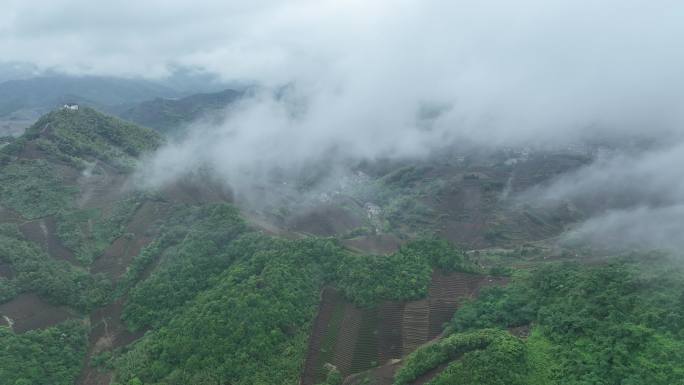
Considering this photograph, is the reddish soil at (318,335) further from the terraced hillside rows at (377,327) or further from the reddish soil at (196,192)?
the reddish soil at (196,192)

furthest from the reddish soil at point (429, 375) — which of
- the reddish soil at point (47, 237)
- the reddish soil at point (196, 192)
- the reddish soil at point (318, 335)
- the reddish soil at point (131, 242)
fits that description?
the reddish soil at point (196, 192)

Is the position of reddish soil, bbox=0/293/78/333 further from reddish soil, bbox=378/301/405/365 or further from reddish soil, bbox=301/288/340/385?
reddish soil, bbox=378/301/405/365

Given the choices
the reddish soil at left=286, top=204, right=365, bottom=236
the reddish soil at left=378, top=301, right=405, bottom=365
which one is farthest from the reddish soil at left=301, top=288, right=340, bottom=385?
the reddish soil at left=286, top=204, right=365, bottom=236

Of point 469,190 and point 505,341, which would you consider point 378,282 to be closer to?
point 505,341

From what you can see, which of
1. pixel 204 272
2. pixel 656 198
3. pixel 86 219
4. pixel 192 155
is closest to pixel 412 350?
pixel 204 272

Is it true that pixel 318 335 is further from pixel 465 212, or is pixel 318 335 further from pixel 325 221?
pixel 465 212

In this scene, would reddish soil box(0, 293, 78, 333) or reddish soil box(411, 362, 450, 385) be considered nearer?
reddish soil box(411, 362, 450, 385)
